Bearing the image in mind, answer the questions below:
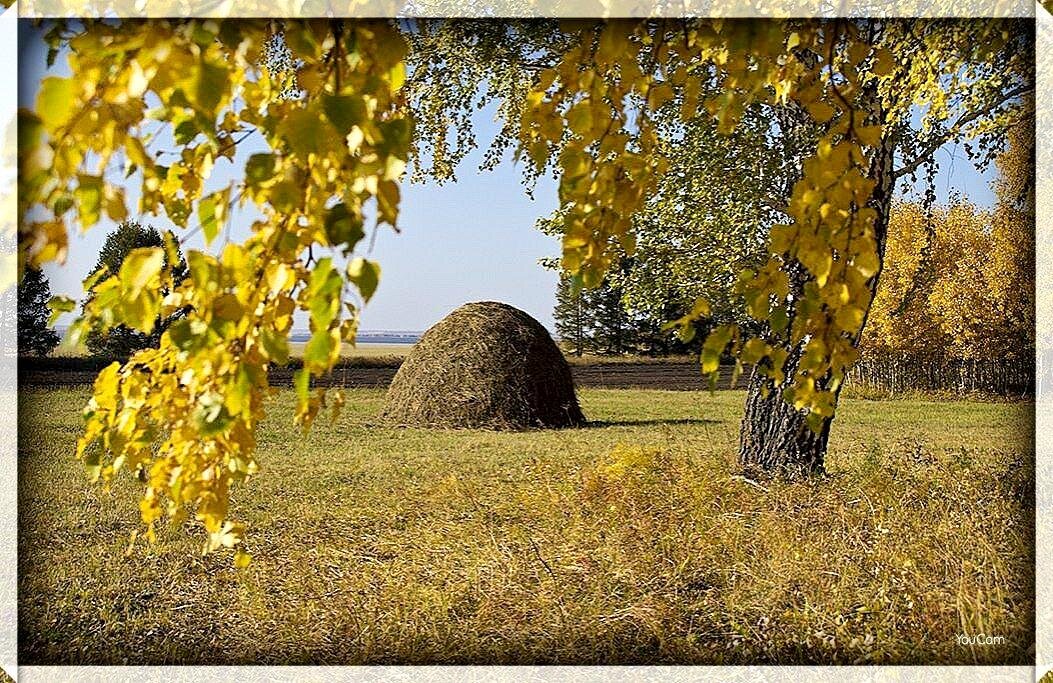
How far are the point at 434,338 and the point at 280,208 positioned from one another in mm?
5229

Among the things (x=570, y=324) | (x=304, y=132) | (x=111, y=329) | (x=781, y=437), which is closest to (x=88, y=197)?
(x=304, y=132)

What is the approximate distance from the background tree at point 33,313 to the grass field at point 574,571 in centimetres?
26

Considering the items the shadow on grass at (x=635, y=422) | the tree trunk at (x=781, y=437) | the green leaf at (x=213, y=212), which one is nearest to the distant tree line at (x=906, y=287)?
the shadow on grass at (x=635, y=422)

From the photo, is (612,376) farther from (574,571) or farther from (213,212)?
(213,212)

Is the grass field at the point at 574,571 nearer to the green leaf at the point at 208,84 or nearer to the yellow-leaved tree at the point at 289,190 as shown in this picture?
the yellow-leaved tree at the point at 289,190

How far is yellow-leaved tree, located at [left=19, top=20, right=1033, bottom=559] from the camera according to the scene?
686 millimetres

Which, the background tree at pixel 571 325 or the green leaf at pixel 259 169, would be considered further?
the background tree at pixel 571 325

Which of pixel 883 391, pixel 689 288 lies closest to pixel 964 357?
pixel 883 391

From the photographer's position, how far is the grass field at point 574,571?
8.25 ft

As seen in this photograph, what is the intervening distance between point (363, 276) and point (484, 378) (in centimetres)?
501

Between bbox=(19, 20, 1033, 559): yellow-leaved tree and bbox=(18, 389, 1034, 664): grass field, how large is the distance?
1.45 metres

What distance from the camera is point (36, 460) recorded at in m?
3.80

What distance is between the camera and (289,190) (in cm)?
72

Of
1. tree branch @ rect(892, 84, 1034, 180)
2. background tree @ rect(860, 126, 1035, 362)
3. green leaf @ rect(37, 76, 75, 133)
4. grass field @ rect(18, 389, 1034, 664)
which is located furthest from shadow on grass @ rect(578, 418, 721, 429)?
green leaf @ rect(37, 76, 75, 133)
